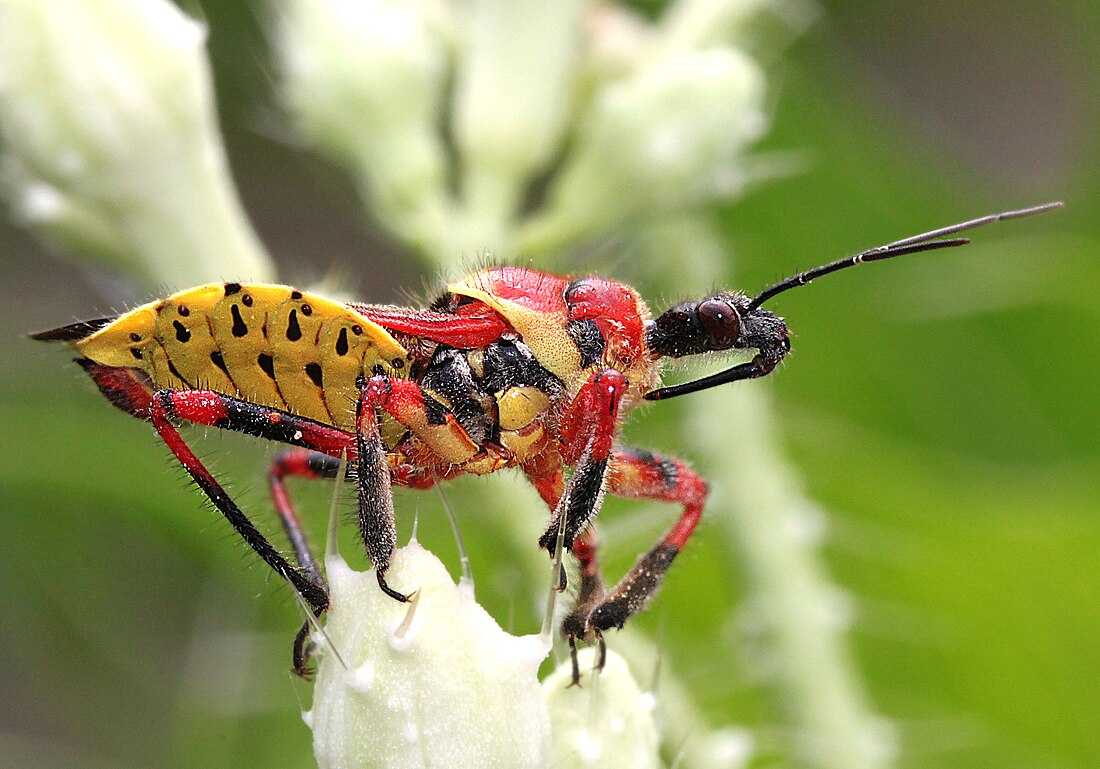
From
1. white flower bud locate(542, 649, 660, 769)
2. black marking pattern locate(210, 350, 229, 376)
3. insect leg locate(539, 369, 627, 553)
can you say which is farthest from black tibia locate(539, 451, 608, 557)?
black marking pattern locate(210, 350, 229, 376)

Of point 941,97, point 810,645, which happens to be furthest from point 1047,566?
point 941,97

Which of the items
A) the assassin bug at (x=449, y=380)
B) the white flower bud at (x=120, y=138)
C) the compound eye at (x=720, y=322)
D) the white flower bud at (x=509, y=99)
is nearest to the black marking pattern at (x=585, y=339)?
the assassin bug at (x=449, y=380)

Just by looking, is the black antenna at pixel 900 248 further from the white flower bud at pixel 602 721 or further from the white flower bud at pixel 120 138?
the white flower bud at pixel 120 138

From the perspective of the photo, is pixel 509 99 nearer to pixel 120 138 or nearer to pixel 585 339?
pixel 120 138

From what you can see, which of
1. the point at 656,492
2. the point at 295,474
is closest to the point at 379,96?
the point at 295,474

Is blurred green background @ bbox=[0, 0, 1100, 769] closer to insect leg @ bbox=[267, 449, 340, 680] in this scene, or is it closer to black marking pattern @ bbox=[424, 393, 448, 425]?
insect leg @ bbox=[267, 449, 340, 680]
